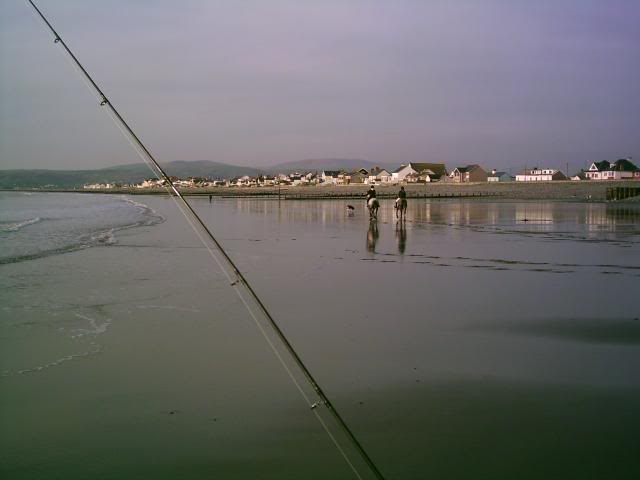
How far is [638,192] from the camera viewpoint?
59.1m

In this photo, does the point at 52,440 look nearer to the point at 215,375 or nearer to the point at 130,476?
the point at 130,476

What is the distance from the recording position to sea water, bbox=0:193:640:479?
13.5 ft

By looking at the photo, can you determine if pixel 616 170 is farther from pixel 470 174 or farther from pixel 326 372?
pixel 326 372

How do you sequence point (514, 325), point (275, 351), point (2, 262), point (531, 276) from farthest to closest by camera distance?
point (2, 262) < point (531, 276) < point (514, 325) < point (275, 351)

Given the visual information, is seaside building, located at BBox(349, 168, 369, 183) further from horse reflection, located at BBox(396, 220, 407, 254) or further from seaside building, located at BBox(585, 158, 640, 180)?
horse reflection, located at BBox(396, 220, 407, 254)

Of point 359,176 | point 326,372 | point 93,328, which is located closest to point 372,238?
point 93,328

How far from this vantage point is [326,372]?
591 cm

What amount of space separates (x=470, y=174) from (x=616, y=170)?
27799 mm

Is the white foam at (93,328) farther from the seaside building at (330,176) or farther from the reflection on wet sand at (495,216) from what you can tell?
the seaside building at (330,176)

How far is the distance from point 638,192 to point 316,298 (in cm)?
5864

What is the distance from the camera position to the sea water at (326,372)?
412 centimetres

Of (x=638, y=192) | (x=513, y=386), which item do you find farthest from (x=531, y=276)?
(x=638, y=192)

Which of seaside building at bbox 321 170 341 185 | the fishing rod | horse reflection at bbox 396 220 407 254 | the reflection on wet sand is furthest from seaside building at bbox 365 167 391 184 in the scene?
the fishing rod

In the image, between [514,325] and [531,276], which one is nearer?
[514,325]
